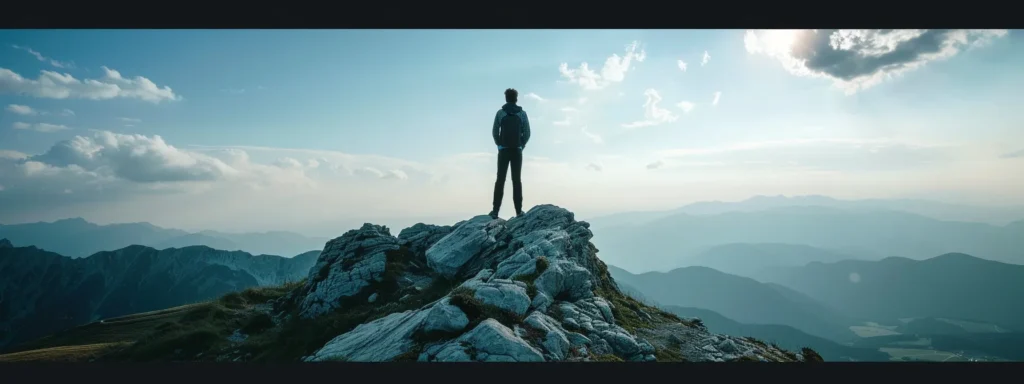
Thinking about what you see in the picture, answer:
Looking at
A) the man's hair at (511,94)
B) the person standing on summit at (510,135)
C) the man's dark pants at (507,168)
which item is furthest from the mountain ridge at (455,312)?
the man's hair at (511,94)

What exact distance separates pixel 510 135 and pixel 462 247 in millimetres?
6005

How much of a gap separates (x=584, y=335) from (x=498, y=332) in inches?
125

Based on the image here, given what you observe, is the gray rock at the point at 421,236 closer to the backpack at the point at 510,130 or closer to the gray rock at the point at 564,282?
the backpack at the point at 510,130

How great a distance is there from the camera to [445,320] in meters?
10.8

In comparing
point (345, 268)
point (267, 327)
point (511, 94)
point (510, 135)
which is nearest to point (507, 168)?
point (510, 135)

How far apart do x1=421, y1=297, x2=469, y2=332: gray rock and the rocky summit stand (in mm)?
28

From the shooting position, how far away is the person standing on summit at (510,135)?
Result: 68.1 feet

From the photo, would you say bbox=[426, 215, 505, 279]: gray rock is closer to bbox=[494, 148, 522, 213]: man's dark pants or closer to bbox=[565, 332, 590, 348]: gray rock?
bbox=[494, 148, 522, 213]: man's dark pants

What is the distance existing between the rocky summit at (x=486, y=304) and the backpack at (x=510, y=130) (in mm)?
4577

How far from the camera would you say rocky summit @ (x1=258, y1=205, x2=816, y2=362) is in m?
10.7

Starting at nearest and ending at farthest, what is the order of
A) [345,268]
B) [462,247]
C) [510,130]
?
1. [462,247]
2. [510,130]
3. [345,268]

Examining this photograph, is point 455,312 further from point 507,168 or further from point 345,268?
point 345,268

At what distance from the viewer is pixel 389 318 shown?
14.8 meters

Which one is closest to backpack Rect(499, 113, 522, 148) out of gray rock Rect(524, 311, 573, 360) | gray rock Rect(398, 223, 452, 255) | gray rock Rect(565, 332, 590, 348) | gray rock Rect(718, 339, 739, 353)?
gray rock Rect(398, 223, 452, 255)
